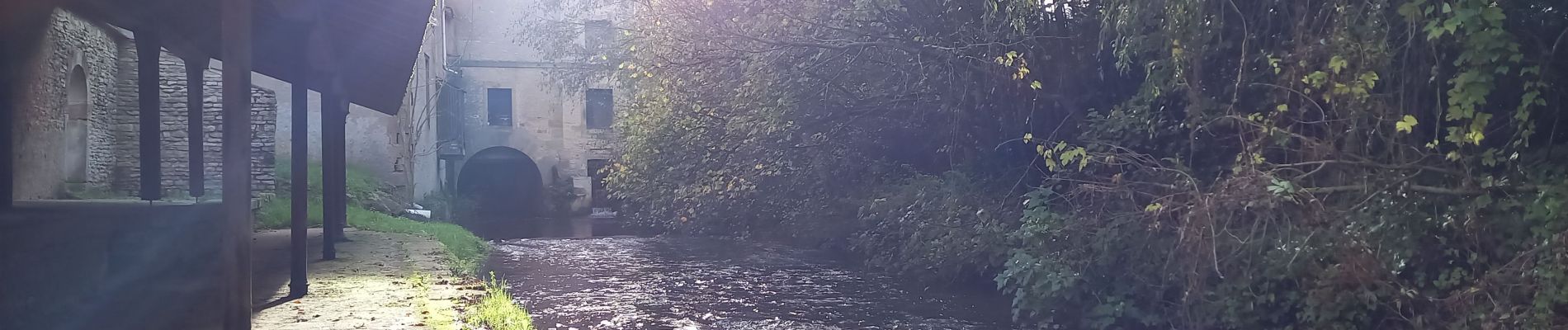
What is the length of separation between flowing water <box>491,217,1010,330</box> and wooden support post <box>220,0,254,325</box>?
3.64 m

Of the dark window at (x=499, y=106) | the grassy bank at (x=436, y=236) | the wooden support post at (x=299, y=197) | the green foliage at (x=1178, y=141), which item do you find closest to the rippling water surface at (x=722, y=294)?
the grassy bank at (x=436, y=236)

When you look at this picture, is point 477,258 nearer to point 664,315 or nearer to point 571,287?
point 571,287

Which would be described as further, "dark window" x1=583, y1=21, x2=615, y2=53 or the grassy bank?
"dark window" x1=583, y1=21, x2=615, y2=53

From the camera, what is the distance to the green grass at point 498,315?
20.9 ft

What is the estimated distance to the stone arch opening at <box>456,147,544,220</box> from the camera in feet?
88.1

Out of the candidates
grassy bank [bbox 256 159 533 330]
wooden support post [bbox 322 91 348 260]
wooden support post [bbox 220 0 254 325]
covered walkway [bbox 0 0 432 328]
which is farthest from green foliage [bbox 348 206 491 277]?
wooden support post [bbox 220 0 254 325]

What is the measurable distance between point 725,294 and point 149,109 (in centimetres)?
571

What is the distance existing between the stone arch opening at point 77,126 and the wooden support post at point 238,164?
1083 cm

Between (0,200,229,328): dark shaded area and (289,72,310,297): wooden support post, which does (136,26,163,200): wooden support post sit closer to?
(0,200,229,328): dark shaded area

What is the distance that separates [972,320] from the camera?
8.14 metres

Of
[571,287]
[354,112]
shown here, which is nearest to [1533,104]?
[571,287]

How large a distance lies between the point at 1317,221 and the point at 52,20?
39.7 ft

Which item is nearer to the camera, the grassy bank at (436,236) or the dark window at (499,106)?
the grassy bank at (436,236)

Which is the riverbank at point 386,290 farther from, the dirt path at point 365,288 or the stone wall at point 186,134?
the stone wall at point 186,134
